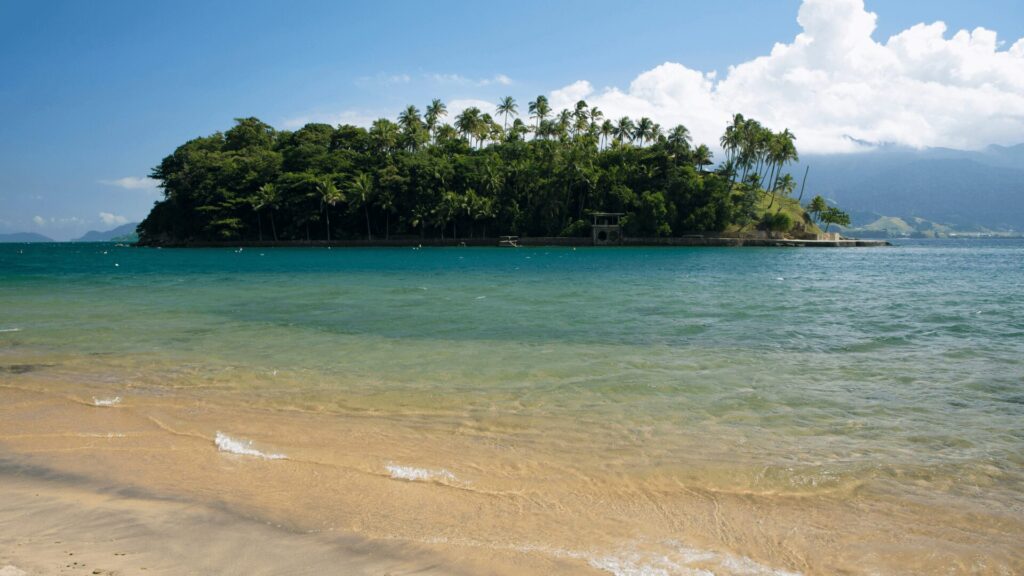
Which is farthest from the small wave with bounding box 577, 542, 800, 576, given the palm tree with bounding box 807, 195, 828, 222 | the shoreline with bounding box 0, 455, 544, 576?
the palm tree with bounding box 807, 195, 828, 222

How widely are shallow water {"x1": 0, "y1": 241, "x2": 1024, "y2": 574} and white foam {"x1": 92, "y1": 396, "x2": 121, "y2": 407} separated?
141 millimetres

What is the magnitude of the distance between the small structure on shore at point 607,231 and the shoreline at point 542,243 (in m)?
1.04

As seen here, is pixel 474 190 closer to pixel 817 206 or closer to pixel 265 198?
pixel 265 198

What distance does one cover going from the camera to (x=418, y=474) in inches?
224

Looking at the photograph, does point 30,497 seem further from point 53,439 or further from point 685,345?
point 685,345

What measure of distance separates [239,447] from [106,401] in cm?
349

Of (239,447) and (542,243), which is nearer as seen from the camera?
(239,447)

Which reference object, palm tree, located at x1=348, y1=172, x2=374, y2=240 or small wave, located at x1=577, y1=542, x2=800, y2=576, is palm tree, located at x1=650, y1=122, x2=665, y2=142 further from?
small wave, located at x1=577, y1=542, x2=800, y2=576

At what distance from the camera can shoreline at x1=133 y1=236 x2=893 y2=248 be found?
89.2 meters

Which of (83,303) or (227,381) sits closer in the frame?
(227,381)

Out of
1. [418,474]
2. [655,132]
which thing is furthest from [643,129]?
[418,474]

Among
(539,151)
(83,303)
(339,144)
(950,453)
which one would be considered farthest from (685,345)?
(339,144)

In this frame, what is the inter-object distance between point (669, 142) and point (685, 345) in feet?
295

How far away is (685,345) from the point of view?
12.9m
